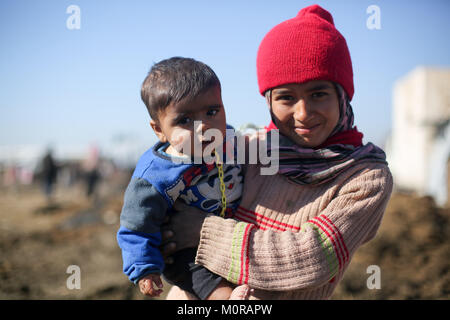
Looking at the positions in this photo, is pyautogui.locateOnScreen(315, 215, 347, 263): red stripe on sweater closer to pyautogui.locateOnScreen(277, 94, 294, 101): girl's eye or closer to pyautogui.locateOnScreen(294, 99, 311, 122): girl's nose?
pyautogui.locateOnScreen(294, 99, 311, 122): girl's nose

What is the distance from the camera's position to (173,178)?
1628mm

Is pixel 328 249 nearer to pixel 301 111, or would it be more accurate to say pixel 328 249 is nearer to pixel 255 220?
pixel 255 220

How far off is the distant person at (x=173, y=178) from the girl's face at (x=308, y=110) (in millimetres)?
319

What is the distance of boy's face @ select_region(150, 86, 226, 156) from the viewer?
1.62 m

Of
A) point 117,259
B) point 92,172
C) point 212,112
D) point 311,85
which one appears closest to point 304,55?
point 311,85

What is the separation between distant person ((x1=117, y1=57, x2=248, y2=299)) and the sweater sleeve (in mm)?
123

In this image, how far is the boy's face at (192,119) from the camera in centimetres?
162

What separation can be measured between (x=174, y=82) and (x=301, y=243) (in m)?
0.89

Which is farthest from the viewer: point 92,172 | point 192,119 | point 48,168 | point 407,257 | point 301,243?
point 92,172

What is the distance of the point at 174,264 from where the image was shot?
179 cm

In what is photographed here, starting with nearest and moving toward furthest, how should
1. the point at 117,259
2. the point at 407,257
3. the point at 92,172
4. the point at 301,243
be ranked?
the point at 301,243 < the point at 407,257 < the point at 117,259 < the point at 92,172

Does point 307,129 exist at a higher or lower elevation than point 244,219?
higher

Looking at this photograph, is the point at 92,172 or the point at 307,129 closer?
the point at 307,129

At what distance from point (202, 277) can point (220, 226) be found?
26cm
